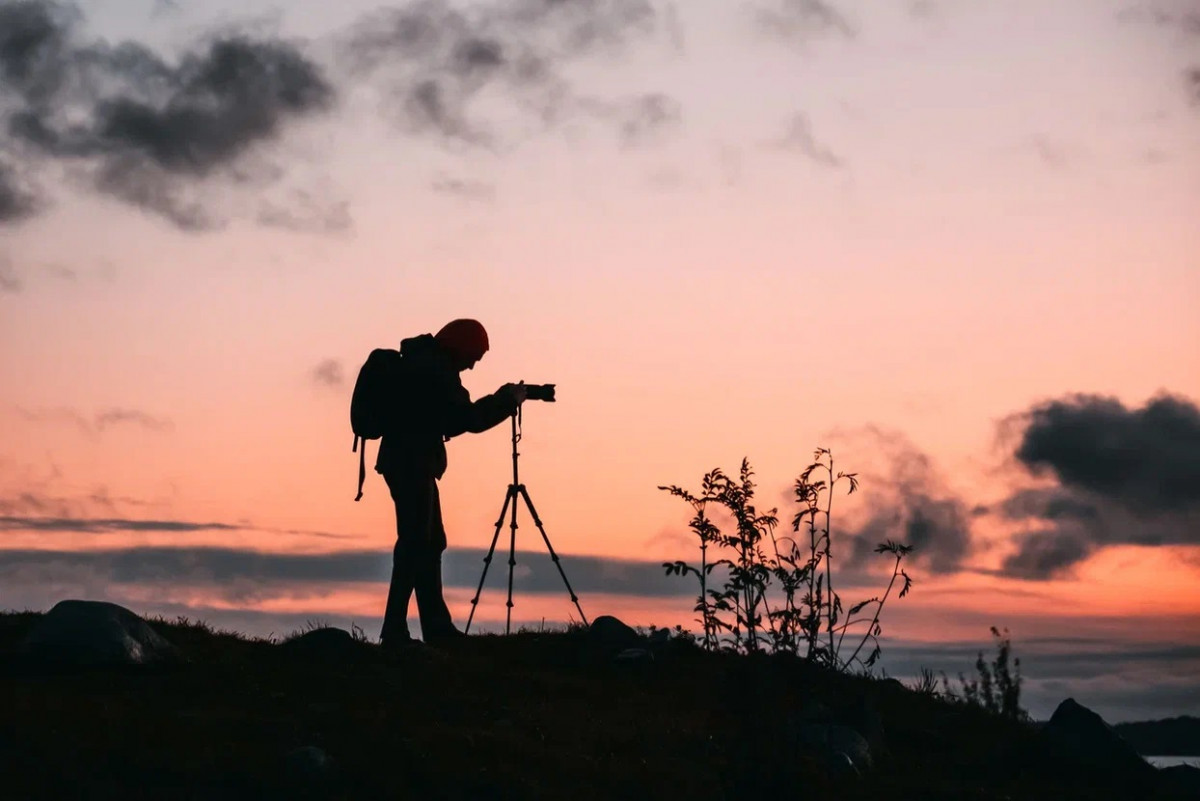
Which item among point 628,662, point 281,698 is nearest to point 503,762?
point 281,698

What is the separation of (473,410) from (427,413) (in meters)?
0.55

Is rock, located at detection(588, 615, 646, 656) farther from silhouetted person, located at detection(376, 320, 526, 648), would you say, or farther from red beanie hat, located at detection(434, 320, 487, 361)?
red beanie hat, located at detection(434, 320, 487, 361)

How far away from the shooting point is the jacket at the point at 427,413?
16469 mm

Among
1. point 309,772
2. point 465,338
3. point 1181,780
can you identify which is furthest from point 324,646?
point 1181,780

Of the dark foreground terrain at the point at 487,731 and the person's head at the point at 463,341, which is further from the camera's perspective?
the person's head at the point at 463,341

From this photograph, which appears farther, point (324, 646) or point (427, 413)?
point (427, 413)

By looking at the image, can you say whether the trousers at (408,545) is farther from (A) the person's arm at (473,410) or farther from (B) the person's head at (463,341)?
(B) the person's head at (463,341)

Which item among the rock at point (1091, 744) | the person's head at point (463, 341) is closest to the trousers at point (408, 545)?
the person's head at point (463, 341)

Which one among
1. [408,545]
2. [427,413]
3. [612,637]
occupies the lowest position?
[612,637]

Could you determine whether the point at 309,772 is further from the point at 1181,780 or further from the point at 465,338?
the point at 1181,780

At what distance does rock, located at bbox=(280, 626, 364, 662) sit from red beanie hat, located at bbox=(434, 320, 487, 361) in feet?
11.7

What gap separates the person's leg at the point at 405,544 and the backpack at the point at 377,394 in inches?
27.5

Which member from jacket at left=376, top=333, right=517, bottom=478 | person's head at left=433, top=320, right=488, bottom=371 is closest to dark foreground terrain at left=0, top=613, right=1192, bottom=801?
jacket at left=376, top=333, right=517, bottom=478

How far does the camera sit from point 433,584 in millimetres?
17125
